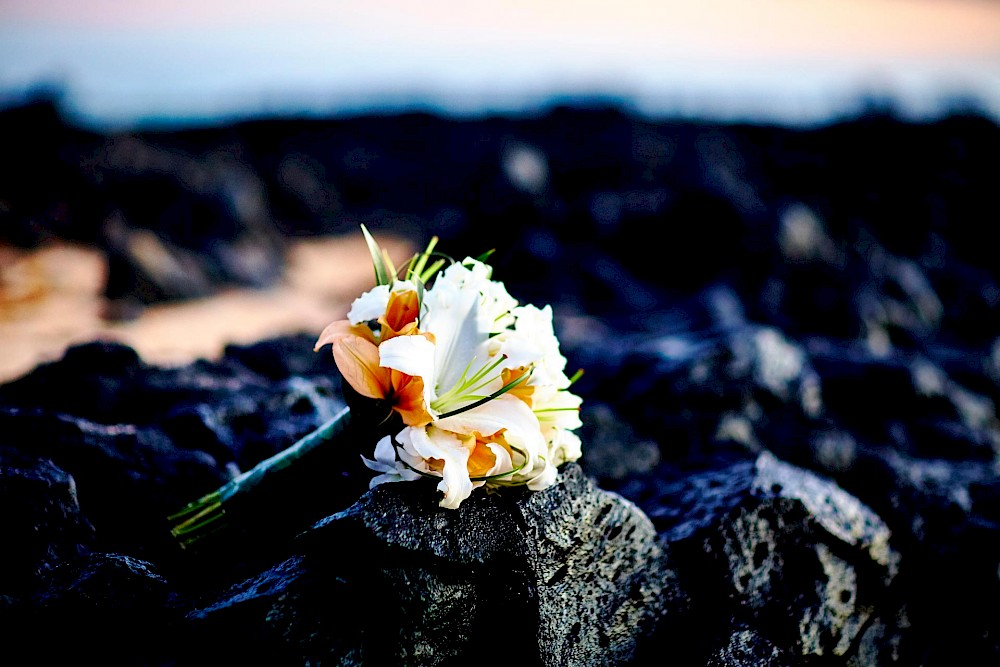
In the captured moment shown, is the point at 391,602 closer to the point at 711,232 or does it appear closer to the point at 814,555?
the point at 814,555

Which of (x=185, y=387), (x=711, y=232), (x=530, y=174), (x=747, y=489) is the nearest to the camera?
(x=747, y=489)

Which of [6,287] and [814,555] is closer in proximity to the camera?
[814,555]

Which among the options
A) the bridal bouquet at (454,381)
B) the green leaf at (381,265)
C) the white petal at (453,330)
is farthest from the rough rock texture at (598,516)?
the green leaf at (381,265)

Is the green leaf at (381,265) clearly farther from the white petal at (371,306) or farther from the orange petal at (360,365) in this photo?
the orange petal at (360,365)

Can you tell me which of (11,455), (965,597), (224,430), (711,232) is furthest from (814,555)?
(711,232)

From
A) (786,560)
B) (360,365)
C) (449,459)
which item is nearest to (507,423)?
(449,459)

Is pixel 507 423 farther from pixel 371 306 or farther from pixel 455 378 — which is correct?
pixel 371 306

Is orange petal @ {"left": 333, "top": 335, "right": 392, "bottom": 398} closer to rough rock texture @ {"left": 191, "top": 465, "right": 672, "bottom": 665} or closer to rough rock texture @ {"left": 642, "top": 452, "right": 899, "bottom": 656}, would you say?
rough rock texture @ {"left": 191, "top": 465, "right": 672, "bottom": 665}
